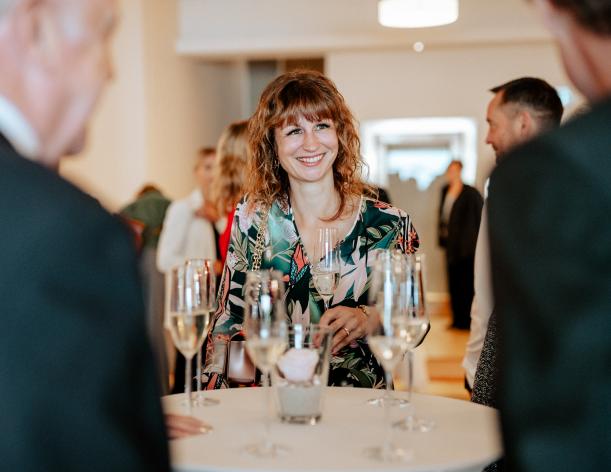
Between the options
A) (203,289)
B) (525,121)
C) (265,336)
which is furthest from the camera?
(525,121)

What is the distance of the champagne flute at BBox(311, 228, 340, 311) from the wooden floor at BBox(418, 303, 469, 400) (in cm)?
331

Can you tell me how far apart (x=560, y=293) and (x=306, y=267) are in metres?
1.82

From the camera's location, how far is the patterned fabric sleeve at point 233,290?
8.50 ft

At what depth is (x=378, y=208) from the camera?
2.88 m

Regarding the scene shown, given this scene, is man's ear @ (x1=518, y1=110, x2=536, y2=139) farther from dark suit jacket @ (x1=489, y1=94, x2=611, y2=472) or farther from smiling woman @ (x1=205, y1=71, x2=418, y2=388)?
dark suit jacket @ (x1=489, y1=94, x2=611, y2=472)

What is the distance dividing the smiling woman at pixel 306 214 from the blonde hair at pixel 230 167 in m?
1.37

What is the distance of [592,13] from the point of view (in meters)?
1.04

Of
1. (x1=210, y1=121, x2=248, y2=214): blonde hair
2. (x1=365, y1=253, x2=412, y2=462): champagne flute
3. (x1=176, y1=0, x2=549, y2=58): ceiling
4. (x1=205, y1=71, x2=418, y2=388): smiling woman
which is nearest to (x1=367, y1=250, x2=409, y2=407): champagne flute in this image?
(x1=365, y1=253, x2=412, y2=462): champagne flute

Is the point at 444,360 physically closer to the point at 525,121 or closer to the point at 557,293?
the point at 525,121

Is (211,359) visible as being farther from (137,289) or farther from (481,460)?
(137,289)

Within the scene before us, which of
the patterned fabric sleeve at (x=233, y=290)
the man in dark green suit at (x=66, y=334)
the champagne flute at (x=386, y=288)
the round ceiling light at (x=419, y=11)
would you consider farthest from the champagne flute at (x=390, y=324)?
the round ceiling light at (x=419, y=11)

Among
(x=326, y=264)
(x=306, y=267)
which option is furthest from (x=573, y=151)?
(x=306, y=267)

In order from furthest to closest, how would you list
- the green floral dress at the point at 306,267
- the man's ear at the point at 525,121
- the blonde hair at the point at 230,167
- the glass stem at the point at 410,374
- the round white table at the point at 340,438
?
the blonde hair at the point at 230,167 < the man's ear at the point at 525,121 < the green floral dress at the point at 306,267 < the glass stem at the point at 410,374 < the round white table at the point at 340,438

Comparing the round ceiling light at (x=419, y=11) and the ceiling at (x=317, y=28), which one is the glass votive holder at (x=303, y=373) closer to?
the round ceiling light at (x=419, y=11)
